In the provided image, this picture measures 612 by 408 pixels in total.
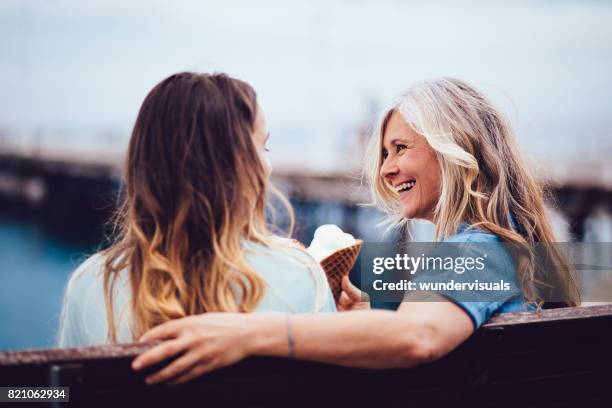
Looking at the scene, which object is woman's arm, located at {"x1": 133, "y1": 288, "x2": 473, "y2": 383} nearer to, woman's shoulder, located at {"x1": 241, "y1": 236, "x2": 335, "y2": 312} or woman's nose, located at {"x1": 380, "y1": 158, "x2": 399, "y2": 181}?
woman's shoulder, located at {"x1": 241, "y1": 236, "x2": 335, "y2": 312}

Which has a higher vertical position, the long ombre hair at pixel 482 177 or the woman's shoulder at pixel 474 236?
the long ombre hair at pixel 482 177

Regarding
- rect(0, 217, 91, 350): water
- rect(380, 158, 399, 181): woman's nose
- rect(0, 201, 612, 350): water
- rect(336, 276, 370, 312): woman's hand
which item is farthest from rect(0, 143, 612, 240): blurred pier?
rect(336, 276, 370, 312): woman's hand

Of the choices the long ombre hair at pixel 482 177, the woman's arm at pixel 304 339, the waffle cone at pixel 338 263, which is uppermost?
the long ombre hair at pixel 482 177

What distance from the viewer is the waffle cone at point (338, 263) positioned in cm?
222

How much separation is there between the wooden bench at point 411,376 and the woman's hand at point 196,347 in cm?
4

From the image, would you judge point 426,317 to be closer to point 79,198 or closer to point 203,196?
point 203,196

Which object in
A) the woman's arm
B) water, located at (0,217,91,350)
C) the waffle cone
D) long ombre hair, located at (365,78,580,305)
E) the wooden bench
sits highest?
long ombre hair, located at (365,78,580,305)

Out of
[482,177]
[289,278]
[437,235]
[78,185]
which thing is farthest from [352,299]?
[78,185]

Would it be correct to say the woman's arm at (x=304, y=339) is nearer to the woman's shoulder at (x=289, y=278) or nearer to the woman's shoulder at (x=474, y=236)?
the woman's shoulder at (x=289, y=278)

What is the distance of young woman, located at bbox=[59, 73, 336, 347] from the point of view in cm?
170

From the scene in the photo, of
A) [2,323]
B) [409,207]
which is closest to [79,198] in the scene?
[2,323]

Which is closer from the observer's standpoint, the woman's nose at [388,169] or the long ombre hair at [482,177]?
the long ombre hair at [482,177]

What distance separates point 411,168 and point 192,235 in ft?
3.37

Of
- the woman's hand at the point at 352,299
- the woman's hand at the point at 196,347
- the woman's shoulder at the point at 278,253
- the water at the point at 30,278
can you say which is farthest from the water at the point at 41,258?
the woman's hand at the point at 196,347
